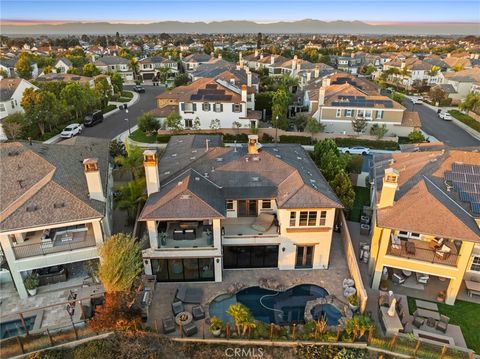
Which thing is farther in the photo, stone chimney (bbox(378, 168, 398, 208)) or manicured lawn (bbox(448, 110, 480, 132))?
manicured lawn (bbox(448, 110, 480, 132))

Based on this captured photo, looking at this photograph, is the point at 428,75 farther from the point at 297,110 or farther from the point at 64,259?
the point at 64,259

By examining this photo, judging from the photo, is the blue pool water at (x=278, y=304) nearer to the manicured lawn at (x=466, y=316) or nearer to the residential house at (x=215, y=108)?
the manicured lawn at (x=466, y=316)

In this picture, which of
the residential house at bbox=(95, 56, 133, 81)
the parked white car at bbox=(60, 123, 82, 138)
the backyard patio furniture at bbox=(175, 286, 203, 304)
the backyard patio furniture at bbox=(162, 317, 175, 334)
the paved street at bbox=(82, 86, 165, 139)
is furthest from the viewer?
the residential house at bbox=(95, 56, 133, 81)

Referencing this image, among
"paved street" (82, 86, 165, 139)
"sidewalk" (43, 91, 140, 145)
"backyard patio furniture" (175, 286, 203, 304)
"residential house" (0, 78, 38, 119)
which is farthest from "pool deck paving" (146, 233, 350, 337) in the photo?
"residential house" (0, 78, 38, 119)

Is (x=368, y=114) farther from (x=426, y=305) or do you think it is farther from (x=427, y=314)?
(x=427, y=314)

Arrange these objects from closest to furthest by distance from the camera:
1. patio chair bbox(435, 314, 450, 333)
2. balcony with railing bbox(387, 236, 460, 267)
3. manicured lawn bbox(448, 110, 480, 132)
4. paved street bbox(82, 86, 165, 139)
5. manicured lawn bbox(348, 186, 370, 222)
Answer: patio chair bbox(435, 314, 450, 333), balcony with railing bbox(387, 236, 460, 267), manicured lawn bbox(348, 186, 370, 222), paved street bbox(82, 86, 165, 139), manicured lawn bbox(448, 110, 480, 132)

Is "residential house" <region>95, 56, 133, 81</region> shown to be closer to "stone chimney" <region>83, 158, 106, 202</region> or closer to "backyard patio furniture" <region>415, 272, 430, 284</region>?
"stone chimney" <region>83, 158, 106, 202</region>

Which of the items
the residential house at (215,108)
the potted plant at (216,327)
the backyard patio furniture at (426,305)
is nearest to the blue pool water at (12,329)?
the potted plant at (216,327)

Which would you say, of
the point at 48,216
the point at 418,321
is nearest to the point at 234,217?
the point at 48,216
